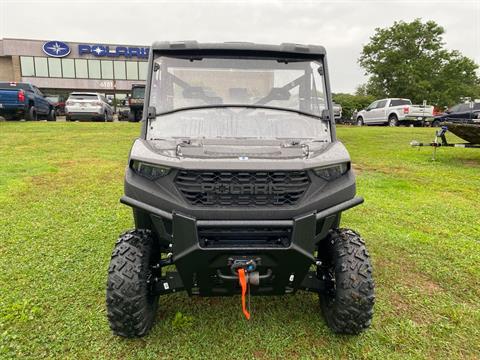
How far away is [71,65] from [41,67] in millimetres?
3088

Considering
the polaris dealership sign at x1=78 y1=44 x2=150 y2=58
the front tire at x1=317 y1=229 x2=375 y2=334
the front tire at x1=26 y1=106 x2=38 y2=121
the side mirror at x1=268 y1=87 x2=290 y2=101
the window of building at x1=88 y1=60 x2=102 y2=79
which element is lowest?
the front tire at x1=317 y1=229 x2=375 y2=334

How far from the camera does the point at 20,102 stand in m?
17.6

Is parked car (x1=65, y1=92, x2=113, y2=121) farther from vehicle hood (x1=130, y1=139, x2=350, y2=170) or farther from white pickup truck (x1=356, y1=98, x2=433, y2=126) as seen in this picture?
vehicle hood (x1=130, y1=139, x2=350, y2=170)

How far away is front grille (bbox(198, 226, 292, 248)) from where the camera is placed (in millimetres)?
2334

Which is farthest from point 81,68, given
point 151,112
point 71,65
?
point 151,112

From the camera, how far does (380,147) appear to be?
42.3 ft

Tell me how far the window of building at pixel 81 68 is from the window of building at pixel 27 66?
14.8ft

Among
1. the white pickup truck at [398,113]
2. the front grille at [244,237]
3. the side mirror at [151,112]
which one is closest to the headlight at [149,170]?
the front grille at [244,237]

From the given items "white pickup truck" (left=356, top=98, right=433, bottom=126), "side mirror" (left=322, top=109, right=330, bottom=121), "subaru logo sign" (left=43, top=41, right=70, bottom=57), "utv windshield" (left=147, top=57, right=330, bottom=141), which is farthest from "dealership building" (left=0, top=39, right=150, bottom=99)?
"side mirror" (left=322, top=109, right=330, bottom=121)

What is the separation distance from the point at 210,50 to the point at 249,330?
6.84 ft

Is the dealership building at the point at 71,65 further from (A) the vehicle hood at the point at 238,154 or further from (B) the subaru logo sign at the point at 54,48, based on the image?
(A) the vehicle hood at the point at 238,154

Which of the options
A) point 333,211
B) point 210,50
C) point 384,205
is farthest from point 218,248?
point 384,205

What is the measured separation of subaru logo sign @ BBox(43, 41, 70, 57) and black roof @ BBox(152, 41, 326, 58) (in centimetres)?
4542

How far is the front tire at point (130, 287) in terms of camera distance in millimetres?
2516
